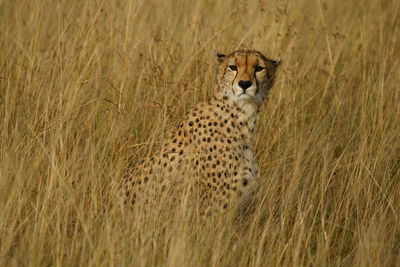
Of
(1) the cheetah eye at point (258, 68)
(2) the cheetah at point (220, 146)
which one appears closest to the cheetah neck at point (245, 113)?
(2) the cheetah at point (220, 146)

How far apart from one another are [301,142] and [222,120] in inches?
18.2

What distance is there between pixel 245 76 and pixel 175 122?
1.41 ft

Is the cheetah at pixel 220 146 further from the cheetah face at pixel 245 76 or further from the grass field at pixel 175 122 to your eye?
the grass field at pixel 175 122

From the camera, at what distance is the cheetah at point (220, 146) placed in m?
3.41

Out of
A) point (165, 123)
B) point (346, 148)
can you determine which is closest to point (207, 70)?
point (165, 123)

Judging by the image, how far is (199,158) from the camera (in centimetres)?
350

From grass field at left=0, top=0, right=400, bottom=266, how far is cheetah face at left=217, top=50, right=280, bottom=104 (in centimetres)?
31

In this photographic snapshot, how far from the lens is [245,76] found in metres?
3.49

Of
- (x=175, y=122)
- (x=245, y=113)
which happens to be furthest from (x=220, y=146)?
(x=175, y=122)

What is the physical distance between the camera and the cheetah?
3412 mm

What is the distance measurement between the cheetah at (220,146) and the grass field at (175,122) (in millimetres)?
105

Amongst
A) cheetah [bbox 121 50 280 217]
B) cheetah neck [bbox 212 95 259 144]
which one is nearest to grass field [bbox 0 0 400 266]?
cheetah [bbox 121 50 280 217]

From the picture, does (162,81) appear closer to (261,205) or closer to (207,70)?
(207,70)

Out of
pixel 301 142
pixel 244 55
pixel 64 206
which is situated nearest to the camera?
pixel 64 206
